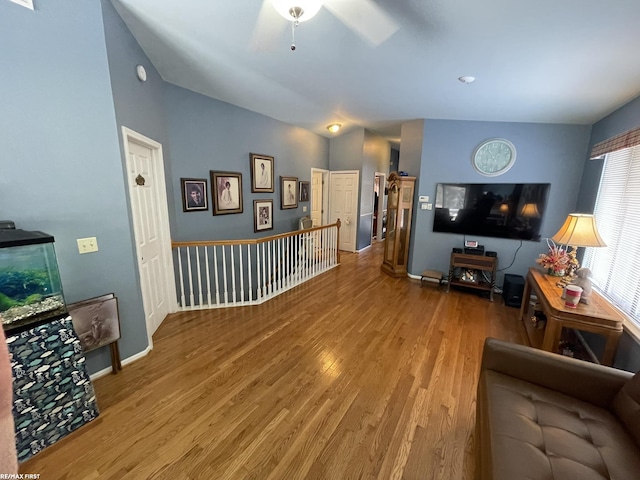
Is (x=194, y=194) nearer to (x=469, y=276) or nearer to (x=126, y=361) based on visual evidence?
(x=126, y=361)

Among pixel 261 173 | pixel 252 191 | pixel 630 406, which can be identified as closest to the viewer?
pixel 630 406

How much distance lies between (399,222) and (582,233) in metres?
2.38

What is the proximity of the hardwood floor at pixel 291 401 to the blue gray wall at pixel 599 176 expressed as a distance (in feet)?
2.75

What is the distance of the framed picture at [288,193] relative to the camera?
504cm

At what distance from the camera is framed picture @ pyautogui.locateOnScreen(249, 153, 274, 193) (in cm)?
436

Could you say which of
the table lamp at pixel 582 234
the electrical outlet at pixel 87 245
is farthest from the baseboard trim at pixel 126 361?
the table lamp at pixel 582 234

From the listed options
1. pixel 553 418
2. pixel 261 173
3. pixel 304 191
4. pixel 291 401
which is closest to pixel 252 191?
pixel 261 173

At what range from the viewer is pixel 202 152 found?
359cm

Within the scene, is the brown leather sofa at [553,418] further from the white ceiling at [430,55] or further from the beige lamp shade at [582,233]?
the white ceiling at [430,55]

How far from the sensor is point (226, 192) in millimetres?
3961

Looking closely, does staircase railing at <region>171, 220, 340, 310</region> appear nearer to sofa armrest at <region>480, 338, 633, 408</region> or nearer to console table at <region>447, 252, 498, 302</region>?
Result: console table at <region>447, 252, 498, 302</region>

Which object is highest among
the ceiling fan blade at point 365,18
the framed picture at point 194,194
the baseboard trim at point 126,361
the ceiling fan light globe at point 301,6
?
the ceiling fan blade at point 365,18

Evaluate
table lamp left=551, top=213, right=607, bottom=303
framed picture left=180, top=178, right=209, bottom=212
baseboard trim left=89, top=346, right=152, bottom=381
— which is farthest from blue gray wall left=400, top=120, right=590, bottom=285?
baseboard trim left=89, top=346, right=152, bottom=381

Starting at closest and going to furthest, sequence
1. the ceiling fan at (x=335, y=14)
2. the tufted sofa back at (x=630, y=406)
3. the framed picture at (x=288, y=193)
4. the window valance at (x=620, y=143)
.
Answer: the tufted sofa back at (x=630, y=406), the ceiling fan at (x=335, y=14), the window valance at (x=620, y=143), the framed picture at (x=288, y=193)
